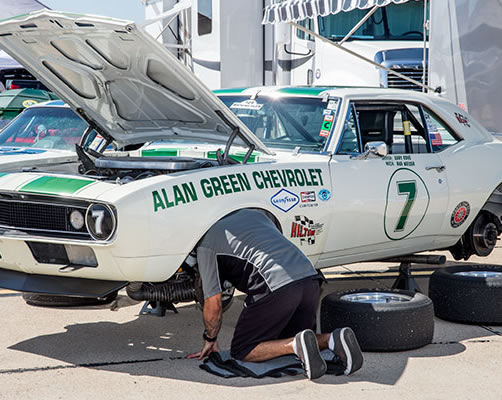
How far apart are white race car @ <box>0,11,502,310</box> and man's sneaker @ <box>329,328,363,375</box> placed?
3.09 ft

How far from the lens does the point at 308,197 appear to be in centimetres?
547

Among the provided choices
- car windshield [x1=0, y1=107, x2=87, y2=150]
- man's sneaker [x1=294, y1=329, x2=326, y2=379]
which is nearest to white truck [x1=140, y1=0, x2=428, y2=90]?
car windshield [x1=0, y1=107, x2=87, y2=150]

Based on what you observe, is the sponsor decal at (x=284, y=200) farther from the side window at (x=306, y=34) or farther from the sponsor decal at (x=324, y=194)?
the side window at (x=306, y=34)

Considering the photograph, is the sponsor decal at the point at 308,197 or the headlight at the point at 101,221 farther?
the sponsor decal at the point at 308,197

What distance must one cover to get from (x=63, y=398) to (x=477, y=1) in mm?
7248

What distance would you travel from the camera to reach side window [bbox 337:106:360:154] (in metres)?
Answer: 6.00

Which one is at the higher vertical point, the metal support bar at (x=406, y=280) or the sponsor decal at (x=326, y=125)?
the sponsor decal at (x=326, y=125)

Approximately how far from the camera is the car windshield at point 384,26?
11664 mm

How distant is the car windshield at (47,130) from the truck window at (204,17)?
4.02m

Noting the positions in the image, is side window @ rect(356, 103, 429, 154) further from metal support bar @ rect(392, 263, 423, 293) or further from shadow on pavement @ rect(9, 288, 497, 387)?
shadow on pavement @ rect(9, 288, 497, 387)

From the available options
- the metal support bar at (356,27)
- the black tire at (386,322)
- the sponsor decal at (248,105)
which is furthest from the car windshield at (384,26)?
the black tire at (386,322)

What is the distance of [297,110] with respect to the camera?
20.6ft

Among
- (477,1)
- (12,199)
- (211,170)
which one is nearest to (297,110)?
(211,170)

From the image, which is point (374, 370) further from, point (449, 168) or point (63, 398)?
point (449, 168)
